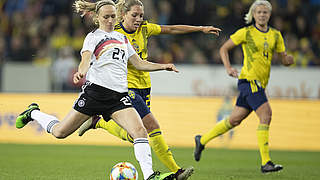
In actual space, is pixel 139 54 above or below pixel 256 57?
above

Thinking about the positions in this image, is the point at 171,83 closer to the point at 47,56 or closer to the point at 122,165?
the point at 47,56

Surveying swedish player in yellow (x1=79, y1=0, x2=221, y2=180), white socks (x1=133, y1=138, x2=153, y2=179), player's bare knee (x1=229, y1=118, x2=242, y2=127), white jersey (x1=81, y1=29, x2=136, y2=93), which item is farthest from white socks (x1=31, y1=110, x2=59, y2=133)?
player's bare knee (x1=229, y1=118, x2=242, y2=127)

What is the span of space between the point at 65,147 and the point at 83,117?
685 centimetres

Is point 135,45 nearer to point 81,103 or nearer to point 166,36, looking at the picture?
point 81,103

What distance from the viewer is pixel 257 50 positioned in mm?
9383

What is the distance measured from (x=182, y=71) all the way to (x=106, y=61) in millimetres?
9565

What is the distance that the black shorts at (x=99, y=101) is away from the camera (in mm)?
6555

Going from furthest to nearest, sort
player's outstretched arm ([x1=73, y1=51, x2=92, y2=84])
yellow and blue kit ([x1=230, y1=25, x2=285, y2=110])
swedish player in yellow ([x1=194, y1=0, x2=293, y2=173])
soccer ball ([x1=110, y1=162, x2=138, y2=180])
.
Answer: yellow and blue kit ([x1=230, y1=25, x2=285, y2=110]), swedish player in yellow ([x1=194, y1=0, x2=293, y2=173]), soccer ball ([x1=110, y1=162, x2=138, y2=180]), player's outstretched arm ([x1=73, y1=51, x2=92, y2=84])

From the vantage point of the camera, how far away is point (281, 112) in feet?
46.7

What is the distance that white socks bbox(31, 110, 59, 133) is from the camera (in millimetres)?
7191

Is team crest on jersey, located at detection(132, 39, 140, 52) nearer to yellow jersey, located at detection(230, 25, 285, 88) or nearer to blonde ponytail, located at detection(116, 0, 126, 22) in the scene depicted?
blonde ponytail, located at detection(116, 0, 126, 22)

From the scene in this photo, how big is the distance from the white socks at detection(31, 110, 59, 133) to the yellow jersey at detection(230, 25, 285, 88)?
3374 millimetres

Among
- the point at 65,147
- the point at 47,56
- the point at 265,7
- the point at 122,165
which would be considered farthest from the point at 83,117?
the point at 47,56

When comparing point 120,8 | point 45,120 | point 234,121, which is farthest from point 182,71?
point 45,120
